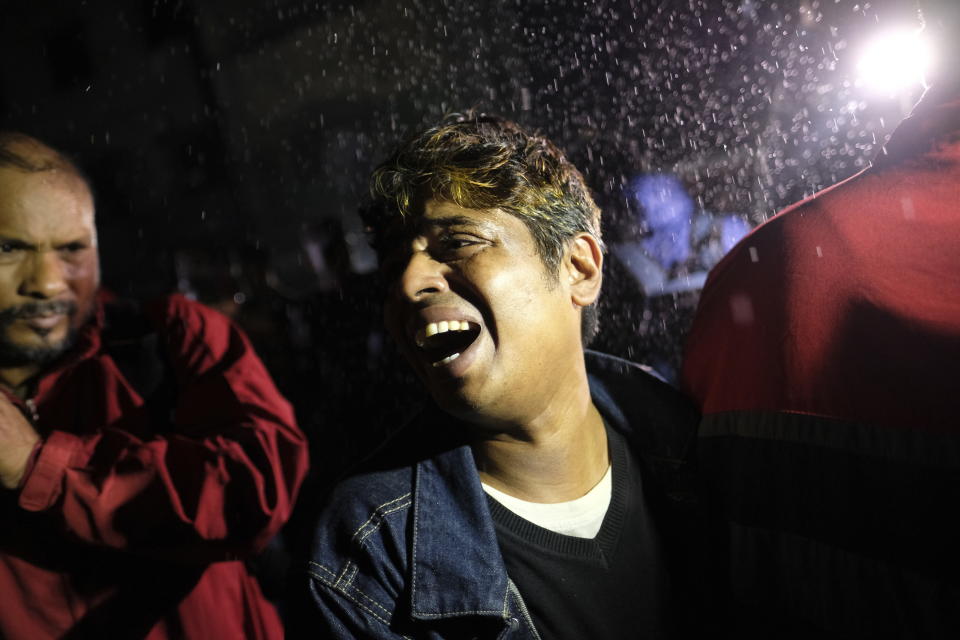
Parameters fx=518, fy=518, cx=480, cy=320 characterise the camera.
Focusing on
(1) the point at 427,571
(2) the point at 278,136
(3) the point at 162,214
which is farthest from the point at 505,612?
(3) the point at 162,214

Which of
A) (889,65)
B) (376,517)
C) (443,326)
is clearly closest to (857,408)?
(443,326)

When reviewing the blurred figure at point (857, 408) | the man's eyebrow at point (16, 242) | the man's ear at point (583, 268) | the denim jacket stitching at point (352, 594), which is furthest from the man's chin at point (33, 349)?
the blurred figure at point (857, 408)

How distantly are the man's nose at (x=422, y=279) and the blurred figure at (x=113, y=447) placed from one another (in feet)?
2.60

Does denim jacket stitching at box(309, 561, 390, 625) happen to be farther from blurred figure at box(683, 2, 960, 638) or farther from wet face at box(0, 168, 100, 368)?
wet face at box(0, 168, 100, 368)

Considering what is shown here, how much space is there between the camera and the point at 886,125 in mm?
2723

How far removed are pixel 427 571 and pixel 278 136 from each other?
27.1 ft

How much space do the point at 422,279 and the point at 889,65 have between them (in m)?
2.61

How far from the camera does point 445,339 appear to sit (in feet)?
4.64

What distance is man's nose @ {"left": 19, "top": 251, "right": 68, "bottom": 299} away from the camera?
5.38ft

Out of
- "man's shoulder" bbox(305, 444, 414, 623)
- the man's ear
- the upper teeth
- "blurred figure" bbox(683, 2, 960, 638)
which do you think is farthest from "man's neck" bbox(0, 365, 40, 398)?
"blurred figure" bbox(683, 2, 960, 638)

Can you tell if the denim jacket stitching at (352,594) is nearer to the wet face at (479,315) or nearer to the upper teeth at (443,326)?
the wet face at (479,315)

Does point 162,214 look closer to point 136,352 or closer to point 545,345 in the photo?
point 136,352

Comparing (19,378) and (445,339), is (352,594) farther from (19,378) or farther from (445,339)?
(19,378)

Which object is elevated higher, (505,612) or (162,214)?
(162,214)
